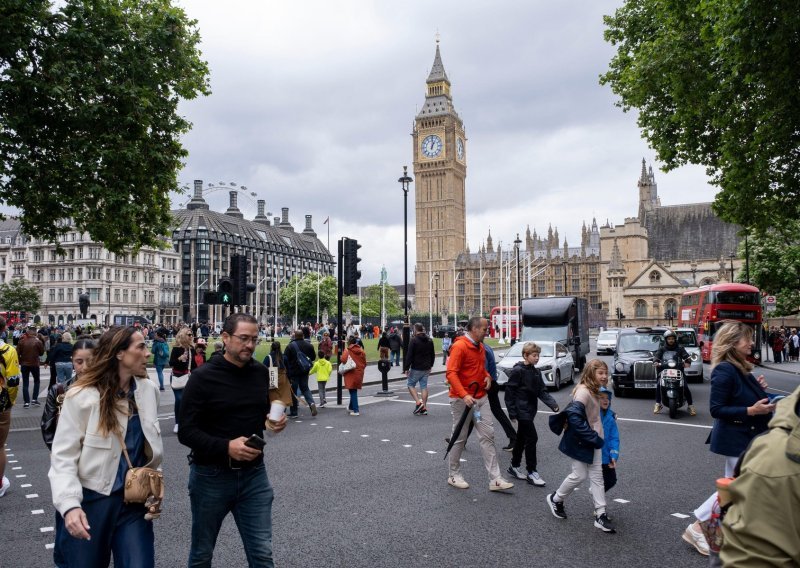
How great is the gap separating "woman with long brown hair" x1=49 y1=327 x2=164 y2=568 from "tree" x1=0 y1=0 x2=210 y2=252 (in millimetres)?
11699

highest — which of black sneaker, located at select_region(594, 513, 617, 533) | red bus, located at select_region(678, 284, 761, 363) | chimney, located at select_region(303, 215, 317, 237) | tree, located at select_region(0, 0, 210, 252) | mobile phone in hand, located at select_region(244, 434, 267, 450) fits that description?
chimney, located at select_region(303, 215, 317, 237)

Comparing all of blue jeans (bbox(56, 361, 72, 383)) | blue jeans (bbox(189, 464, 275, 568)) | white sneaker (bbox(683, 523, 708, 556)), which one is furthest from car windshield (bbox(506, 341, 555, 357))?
blue jeans (bbox(189, 464, 275, 568))

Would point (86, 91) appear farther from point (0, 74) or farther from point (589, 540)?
point (589, 540)

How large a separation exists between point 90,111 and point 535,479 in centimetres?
1276

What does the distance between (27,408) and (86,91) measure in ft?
26.3

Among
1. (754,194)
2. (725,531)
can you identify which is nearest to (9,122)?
(725,531)

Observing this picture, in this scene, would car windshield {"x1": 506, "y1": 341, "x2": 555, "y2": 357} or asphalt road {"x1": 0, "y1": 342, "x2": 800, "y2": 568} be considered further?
car windshield {"x1": 506, "y1": 341, "x2": 555, "y2": 357}

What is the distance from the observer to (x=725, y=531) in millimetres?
1932

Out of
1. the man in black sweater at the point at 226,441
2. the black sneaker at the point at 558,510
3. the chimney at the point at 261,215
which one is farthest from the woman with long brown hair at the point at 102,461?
the chimney at the point at 261,215

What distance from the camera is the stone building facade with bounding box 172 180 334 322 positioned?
10088cm

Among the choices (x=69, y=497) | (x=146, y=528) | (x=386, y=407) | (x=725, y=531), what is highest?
(x=725, y=531)

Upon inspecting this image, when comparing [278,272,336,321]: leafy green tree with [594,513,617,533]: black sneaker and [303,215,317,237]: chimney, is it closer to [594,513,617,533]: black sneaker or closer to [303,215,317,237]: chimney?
[303,215,317,237]: chimney

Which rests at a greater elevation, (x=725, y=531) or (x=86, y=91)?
(x=86, y=91)

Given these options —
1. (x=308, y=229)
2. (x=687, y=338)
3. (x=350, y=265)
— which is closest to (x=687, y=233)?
(x=687, y=338)
